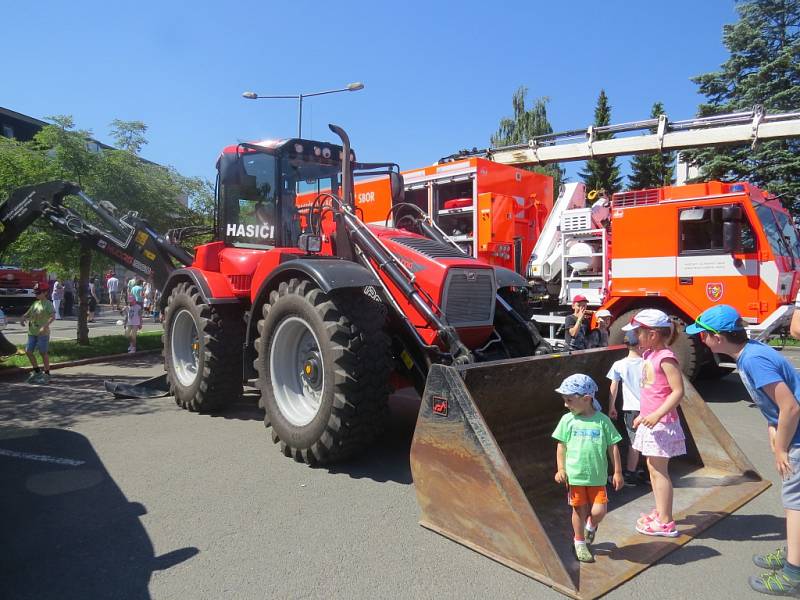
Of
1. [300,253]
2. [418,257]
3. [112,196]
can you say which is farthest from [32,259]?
[418,257]

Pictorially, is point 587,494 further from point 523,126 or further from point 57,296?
point 523,126

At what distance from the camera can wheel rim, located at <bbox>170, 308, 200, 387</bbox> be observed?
7.21 meters

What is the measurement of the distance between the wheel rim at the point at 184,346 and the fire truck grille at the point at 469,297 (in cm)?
370

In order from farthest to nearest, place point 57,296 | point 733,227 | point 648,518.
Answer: point 57,296 < point 733,227 < point 648,518

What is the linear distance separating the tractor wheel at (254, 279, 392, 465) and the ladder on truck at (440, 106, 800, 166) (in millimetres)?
7641

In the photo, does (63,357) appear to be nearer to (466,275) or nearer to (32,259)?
(32,259)

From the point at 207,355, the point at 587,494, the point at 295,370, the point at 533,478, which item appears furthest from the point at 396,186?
the point at 587,494

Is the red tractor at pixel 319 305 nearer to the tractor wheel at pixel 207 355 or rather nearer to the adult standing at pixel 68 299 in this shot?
the tractor wheel at pixel 207 355

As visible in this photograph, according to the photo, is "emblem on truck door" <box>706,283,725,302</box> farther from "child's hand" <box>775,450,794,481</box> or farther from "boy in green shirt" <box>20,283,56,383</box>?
"boy in green shirt" <box>20,283,56,383</box>

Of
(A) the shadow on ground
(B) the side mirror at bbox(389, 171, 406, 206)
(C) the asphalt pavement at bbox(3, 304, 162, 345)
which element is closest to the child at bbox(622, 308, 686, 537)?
(A) the shadow on ground

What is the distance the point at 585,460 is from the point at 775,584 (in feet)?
3.69

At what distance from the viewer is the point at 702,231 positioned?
802 cm

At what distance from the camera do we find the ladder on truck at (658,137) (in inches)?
375

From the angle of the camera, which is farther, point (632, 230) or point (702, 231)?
point (632, 230)
